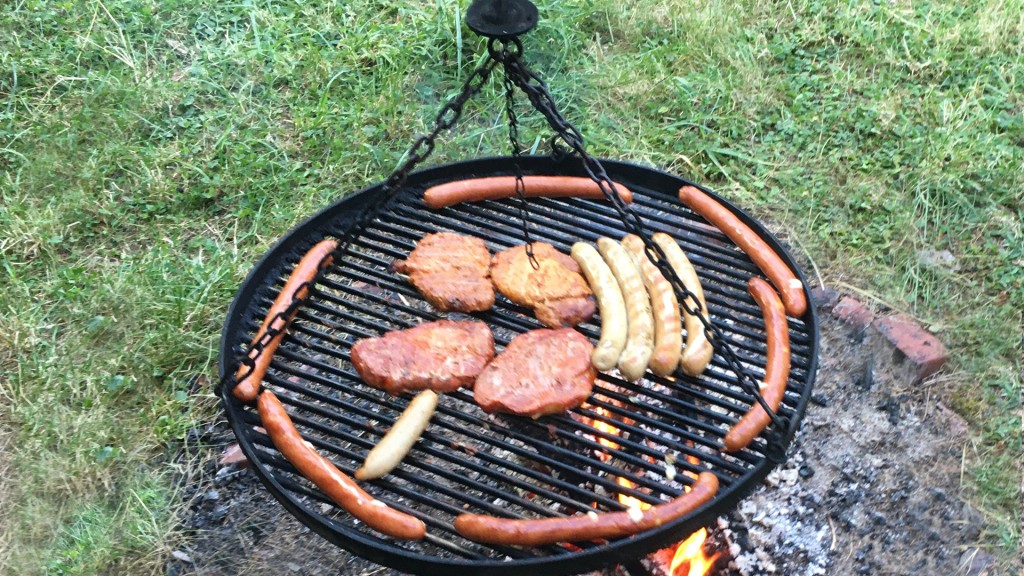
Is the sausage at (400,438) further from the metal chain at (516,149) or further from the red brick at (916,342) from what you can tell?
the red brick at (916,342)

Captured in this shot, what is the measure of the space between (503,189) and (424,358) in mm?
Answer: 849

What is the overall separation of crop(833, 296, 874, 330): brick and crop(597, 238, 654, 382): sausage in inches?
51.2

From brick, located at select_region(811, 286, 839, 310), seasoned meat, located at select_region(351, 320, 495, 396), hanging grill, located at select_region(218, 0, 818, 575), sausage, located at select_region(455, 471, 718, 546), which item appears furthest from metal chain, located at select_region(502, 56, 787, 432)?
brick, located at select_region(811, 286, 839, 310)

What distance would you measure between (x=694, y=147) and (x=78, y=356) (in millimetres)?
3275

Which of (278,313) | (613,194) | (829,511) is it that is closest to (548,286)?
(613,194)

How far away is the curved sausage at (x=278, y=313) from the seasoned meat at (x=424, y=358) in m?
0.26

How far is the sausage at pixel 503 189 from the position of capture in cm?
317

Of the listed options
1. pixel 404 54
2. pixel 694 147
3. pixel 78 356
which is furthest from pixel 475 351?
pixel 404 54

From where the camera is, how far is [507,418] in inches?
104

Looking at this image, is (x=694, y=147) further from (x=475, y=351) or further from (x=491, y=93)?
(x=475, y=351)

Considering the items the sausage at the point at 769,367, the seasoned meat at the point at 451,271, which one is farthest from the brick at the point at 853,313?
the seasoned meat at the point at 451,271

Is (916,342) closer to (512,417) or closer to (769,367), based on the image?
(769,367)

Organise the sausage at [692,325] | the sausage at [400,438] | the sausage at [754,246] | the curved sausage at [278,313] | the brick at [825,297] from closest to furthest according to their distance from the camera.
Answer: the sausage at [400,438] → the curved sausage at [278,313] → the sausage at [692,325] → the sausage at [754,246] → the brick at [825,297]

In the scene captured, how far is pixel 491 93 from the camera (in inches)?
192
